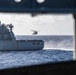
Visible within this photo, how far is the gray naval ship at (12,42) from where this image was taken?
105 metres

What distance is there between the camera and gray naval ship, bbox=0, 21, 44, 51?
10525 centimetres

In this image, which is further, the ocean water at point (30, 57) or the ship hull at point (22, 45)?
the ship hull at point (22, 45)

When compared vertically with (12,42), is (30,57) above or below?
below

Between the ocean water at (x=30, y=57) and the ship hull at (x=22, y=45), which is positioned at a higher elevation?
the ship hull at (x=22, y=45)

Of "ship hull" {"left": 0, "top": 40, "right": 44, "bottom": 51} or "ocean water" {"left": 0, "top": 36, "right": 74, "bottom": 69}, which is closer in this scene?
"ocean water" {"left": 0, "top": 36, "right": 74, "bottom": 69}

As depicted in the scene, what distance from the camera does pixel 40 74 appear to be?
11.6m

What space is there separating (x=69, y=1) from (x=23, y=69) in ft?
9.64

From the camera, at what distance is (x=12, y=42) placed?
108 meters

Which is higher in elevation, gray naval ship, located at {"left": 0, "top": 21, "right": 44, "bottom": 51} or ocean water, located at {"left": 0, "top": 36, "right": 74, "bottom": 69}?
gray naval ship, located at {"left": 0, "top": 21, "right": 44, "bottom": 51}

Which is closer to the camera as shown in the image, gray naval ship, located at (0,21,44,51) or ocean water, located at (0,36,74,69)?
ocean water, located at (0,36,74,69)

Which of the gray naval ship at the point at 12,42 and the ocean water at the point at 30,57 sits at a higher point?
the gray naval ship at the point at 12,42

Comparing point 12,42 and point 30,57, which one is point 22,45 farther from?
point 30,57

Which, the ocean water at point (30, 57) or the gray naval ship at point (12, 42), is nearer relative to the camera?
the ocean water at point (30, 57)

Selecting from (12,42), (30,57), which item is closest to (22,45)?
(12,42)
